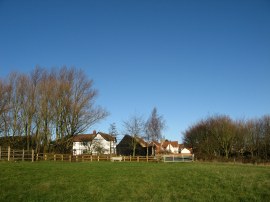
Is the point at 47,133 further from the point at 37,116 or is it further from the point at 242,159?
the point at 242,159

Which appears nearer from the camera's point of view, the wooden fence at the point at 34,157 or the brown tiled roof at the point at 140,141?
the wooden fence at the point at 34,157

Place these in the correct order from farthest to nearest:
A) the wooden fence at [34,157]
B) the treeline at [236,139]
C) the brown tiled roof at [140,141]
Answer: the brown tiled roof at [140,141] < the treeline at [236,139] < the wooden fence at [34,157]

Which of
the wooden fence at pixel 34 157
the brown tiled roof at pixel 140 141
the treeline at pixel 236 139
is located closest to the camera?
the wooden fence at pixel 34 157

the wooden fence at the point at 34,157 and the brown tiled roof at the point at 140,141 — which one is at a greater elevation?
the brown tiled roof at the point at 140,141

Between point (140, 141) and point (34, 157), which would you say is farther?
point (140, 141)

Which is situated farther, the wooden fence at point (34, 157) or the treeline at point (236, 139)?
the treeline at point (236, 139)

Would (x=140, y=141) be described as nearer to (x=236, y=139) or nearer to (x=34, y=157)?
(x=236, y=139)

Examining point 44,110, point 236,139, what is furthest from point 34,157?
point 236,139

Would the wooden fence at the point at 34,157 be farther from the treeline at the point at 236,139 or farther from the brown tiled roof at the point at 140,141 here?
the brown tiled roof at the point at 140,141

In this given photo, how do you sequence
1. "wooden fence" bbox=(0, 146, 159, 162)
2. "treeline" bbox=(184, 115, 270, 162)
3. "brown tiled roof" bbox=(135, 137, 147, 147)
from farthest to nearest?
"brown tiled roof" bbox=(135, 137, 147, 147), "treeline" bbox=(184, 115, 270, 162), "wooden fence" bbox=(0, 146, 159, 162)

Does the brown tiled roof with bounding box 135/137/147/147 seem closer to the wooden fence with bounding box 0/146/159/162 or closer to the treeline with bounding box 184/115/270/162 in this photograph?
the treeline with bounding box 184/115/270/162

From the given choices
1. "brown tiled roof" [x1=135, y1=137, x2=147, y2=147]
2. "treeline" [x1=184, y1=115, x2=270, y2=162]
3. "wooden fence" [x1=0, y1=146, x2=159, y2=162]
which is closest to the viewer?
"wooden fence" [x1=0, y1=146, x2=159, y2=162]

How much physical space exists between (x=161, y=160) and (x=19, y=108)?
70.4 feet

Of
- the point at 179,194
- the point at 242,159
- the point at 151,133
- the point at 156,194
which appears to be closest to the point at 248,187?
the point at 179,194
